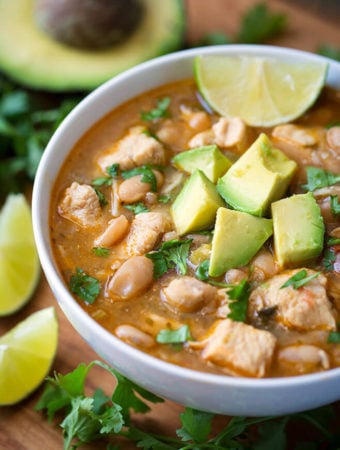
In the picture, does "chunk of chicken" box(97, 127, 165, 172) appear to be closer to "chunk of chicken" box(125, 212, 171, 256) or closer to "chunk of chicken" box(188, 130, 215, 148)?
"chunk of chicken" box(188, 130, 215, 148)

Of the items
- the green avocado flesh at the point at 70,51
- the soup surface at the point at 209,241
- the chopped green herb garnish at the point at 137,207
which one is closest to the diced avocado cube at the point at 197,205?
the soup surface at the point at 209,241

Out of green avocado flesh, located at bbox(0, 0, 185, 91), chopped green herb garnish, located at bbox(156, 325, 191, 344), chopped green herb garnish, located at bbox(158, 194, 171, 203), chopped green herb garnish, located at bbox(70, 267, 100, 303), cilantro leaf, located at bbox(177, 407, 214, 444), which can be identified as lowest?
cilantro leaf, located at bbox(177, 407, 214, 444)

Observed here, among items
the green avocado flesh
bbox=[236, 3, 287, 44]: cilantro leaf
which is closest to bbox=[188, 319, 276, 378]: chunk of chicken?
the green avocado flesh

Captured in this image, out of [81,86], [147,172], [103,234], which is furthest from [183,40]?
[103,234]

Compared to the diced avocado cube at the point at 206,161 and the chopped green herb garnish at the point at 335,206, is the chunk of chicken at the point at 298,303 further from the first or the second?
the diced avocado cube at the point at 206,161

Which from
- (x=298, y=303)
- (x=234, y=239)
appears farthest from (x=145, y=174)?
(x=298, y=303)

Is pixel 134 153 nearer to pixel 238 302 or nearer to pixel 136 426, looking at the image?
pixel 238 302
